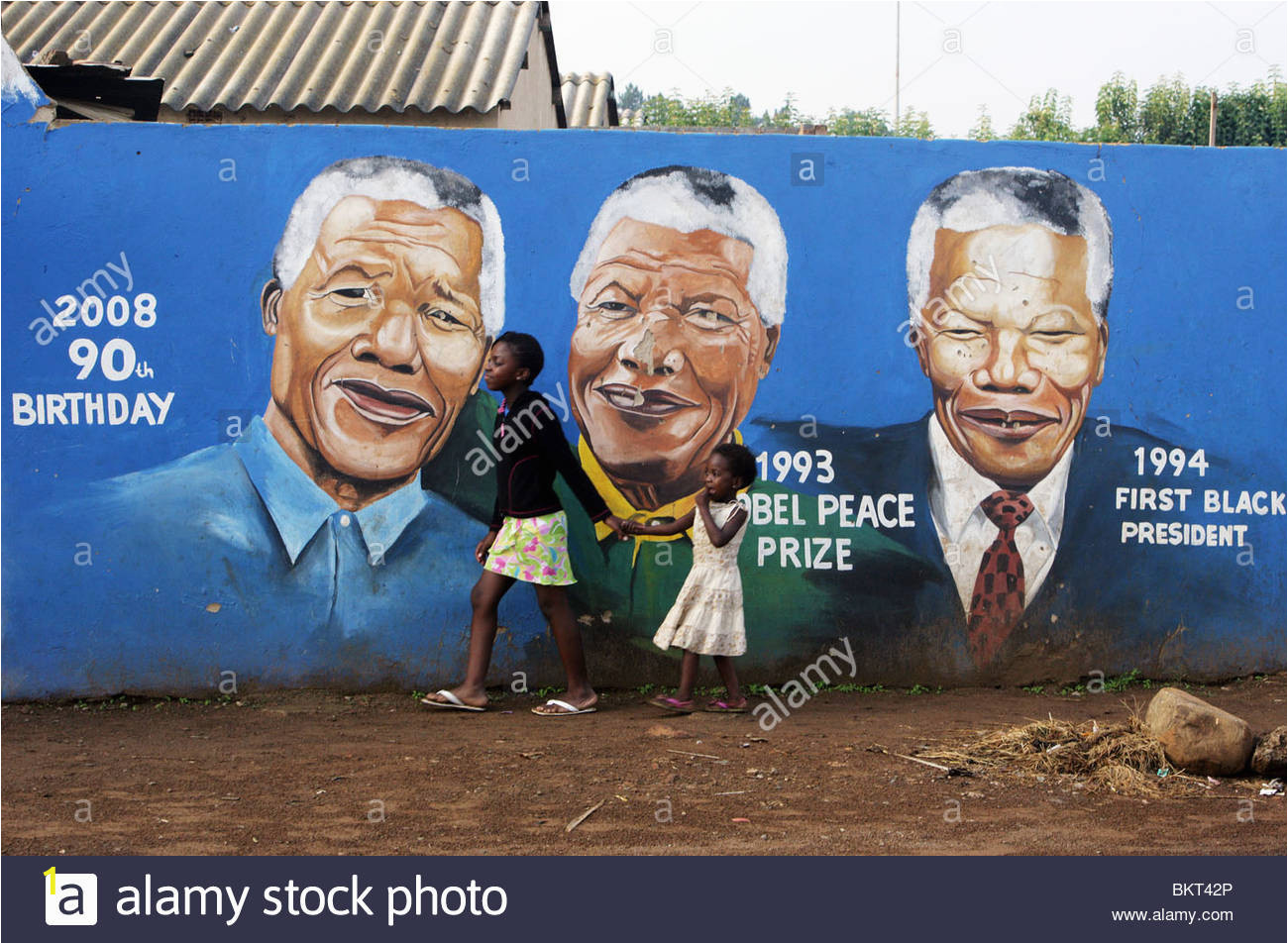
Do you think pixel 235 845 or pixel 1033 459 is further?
pixel 1033 459

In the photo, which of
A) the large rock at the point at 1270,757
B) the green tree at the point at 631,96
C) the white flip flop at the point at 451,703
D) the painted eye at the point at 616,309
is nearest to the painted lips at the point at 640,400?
the painted eye at the point at 616,309

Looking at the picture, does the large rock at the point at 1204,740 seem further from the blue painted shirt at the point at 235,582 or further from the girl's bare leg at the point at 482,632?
the blue painted shirt at the point at 235,582

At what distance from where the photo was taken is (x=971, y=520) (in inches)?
229

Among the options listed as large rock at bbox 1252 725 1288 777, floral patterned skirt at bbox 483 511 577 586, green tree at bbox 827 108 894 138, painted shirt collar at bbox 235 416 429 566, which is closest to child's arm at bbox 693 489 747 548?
floral patterned skirt at bbox 483 511 577 586

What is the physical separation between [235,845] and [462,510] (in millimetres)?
2182

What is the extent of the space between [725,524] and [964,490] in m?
1.31

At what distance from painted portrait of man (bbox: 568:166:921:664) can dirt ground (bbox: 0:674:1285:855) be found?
2.30ft

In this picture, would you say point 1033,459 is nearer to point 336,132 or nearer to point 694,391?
point 694,391

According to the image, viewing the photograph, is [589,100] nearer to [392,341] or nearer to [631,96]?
[392,341]

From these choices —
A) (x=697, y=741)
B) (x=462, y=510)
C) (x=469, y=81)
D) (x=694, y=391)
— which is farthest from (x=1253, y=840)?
(x=469, y=81)

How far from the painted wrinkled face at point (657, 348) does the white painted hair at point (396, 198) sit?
17.1 inches

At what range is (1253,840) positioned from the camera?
3873mm

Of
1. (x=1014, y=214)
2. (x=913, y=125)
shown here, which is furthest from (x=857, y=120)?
(x=1014, y=214)

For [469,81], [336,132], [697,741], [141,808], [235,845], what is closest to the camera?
[235,845]
